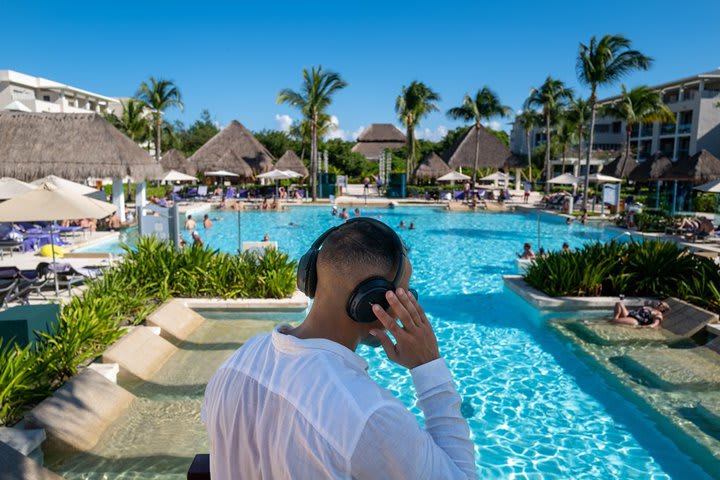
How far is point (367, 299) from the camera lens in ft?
4.34

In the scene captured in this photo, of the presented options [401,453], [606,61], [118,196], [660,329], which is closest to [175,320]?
[660,329]

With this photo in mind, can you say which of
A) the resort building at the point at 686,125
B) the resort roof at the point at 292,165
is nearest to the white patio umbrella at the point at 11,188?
the resort roof at the point at 292,165

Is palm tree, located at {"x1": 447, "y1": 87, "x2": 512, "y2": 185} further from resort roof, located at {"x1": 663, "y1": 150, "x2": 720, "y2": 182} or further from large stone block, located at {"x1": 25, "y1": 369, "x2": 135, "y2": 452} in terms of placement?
large stone block, located at {"x1": 25, "y1": 369, "x2": 135, "y2": 452}

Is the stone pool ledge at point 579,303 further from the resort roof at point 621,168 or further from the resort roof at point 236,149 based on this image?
the resort roof at point 236,149

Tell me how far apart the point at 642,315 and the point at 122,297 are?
8363 millimetres

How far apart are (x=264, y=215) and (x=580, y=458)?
23.2 meters

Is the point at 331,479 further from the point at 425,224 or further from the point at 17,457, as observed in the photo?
the point at 425,224

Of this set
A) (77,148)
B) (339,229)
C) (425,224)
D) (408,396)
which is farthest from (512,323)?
(77,148)

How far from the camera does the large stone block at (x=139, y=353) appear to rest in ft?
21.2

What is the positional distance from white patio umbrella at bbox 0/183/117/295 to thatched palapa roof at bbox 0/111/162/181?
38.4 feet

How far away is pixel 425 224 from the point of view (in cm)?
2416

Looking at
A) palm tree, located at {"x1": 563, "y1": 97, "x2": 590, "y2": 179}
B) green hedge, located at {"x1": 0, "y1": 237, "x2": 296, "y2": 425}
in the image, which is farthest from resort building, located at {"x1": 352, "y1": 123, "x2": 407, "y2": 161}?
green hedge, located at {"x1": 0, "y1": 237, "x2": 296, "y2": 425}

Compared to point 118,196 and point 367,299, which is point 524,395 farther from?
Result: point 118,196

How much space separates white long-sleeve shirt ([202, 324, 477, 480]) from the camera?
1090mm
